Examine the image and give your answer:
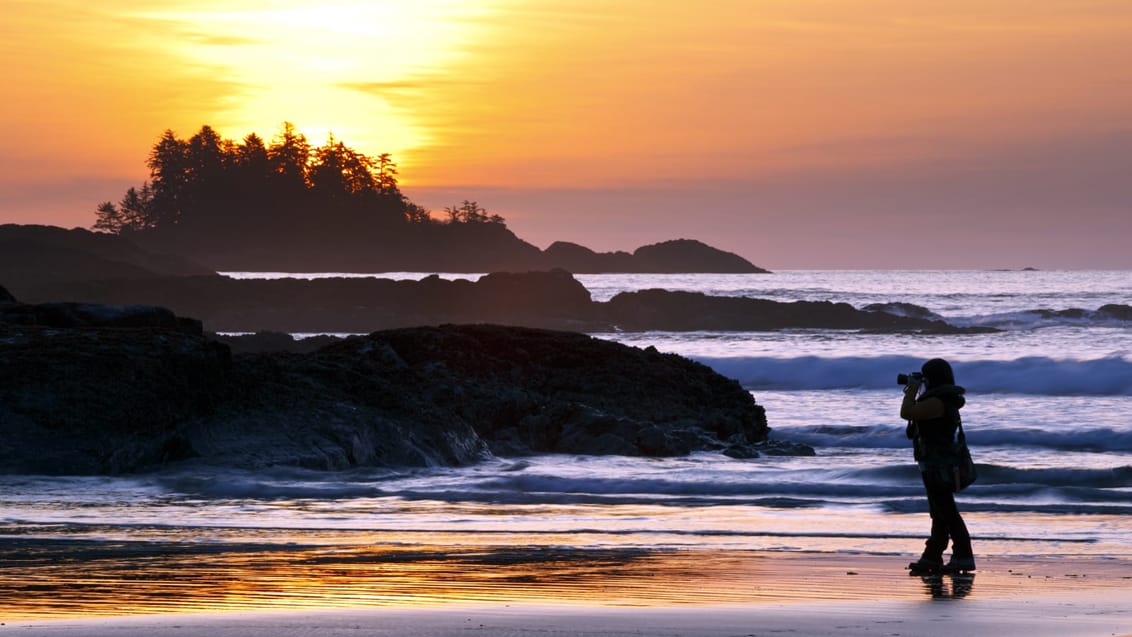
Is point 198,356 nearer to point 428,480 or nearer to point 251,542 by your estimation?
point 428,480

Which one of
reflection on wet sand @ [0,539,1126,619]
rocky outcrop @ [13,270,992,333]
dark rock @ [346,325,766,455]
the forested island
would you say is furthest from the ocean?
the forested island

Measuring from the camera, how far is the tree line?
15612 cm

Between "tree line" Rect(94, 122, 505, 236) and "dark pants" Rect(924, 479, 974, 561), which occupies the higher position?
"tree line" Rect(94, 122, 505, 236)

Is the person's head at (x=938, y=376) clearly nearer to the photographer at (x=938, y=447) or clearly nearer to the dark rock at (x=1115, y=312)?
the photographer at (x=938, y=447)

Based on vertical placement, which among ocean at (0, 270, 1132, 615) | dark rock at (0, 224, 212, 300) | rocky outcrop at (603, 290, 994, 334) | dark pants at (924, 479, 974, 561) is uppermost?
dark rock at (0, 224, 212, 300)

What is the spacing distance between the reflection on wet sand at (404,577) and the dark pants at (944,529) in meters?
0.25

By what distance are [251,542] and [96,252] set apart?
8574 centimetres

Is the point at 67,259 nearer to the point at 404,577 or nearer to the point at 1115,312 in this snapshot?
the point at 1115,312

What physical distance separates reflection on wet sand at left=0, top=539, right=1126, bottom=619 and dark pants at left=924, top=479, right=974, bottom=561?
252mm

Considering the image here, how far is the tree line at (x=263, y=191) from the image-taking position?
156 metres

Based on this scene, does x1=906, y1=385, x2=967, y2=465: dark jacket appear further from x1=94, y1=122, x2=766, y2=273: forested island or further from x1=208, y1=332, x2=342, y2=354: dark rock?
x1=94, y1=122, x2=766, y2=273: forested island

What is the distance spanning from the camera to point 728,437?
19.4m

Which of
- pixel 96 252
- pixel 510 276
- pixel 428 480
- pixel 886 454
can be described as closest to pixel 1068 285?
pixel 510 276

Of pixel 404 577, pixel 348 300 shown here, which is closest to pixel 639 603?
pixel 404 577
